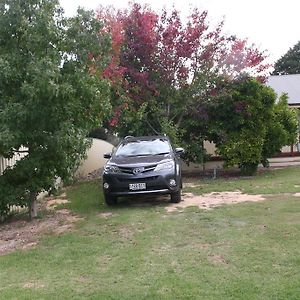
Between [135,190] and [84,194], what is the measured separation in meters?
3.19

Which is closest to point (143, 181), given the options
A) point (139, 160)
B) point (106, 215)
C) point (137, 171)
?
point (137, 171)

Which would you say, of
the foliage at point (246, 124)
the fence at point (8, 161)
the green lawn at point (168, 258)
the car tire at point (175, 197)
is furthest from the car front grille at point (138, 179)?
the foliage at point (246, 124)

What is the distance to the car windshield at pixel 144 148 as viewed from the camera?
36.1 feet

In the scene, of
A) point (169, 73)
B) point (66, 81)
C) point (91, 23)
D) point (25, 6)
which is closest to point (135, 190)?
point (66, 81)

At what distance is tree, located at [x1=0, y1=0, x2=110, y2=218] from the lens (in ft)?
26.6

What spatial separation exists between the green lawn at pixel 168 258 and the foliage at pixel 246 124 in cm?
636

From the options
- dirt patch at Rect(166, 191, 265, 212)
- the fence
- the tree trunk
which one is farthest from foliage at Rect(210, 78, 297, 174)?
the tree trunk

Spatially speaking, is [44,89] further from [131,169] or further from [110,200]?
[110,200]

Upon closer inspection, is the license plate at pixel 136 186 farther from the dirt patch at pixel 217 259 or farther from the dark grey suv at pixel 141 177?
the dirt patch at pixel 217 259

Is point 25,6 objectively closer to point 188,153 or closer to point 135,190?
point 135,190

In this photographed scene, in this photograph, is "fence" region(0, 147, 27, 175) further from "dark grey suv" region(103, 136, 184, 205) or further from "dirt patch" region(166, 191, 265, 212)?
"dirt patch" region(166, 191, 265, 212)

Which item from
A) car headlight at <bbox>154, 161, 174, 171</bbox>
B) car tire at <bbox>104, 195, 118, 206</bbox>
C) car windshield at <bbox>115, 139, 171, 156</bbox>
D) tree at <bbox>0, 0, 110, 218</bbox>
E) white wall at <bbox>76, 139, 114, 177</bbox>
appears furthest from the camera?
white wall at <bbox>76, 139, 114, 177</bbox>

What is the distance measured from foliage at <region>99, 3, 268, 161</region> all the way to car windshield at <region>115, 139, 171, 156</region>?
3008 millimetres

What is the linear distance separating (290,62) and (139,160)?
142ft
